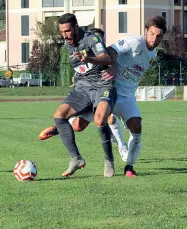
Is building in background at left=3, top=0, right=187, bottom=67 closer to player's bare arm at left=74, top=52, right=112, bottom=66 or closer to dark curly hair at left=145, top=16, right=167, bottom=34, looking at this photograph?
dark curly hair at left=145, top=16, right=167, bottom=34

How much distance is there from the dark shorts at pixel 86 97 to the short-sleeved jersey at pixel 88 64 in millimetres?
76

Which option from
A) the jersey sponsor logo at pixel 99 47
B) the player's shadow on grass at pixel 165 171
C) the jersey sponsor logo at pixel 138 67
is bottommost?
the player's shadow on grass at pixel 165 171

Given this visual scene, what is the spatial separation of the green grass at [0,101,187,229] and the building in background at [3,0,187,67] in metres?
61.0

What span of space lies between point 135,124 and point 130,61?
0.80 m

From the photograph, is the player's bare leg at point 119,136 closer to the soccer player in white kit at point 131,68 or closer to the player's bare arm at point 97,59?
the soccer player in white kit at point 131,68

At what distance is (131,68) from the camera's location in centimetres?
1109

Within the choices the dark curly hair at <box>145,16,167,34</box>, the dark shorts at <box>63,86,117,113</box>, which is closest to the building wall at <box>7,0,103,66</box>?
the dark shorts at <box>63,86,117,113</box>

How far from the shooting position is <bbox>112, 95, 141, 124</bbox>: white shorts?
11109mm

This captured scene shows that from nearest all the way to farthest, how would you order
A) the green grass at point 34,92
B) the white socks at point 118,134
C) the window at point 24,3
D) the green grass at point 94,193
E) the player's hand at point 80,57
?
the green grass at point 94,193 → the player's hand at point 80,57 → the white socks at point 118,134 → the green grass at point 34,92 → the window at point 24,3

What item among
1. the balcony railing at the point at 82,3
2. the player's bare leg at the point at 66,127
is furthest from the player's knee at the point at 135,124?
the balcony railing at the point at 82,3

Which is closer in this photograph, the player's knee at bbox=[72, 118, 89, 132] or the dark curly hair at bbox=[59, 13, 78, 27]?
the dark curly hair at bbox=[59, 13, 78, 27]

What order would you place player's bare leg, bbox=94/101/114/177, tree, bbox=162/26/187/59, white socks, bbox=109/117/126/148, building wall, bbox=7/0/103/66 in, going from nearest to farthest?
player's bare leg, bbox=94/101/114/177 → white socks, bbox=109/117/126/148 → tree, bbox=162/26/187/59 → building wall, bbox=7/0/103/66

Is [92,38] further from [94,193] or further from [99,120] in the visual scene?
[94,193]

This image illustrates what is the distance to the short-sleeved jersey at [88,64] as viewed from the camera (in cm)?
1063
